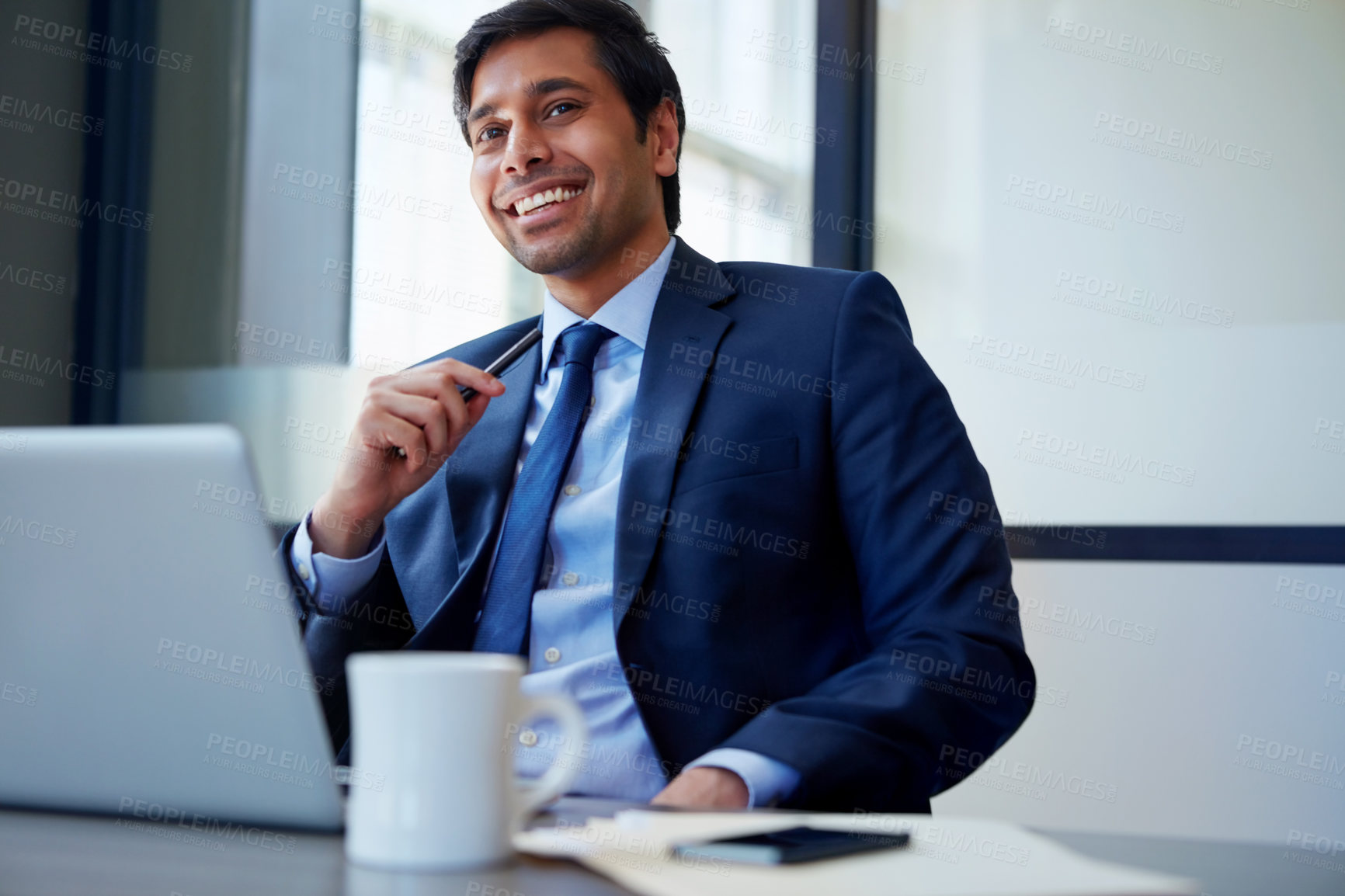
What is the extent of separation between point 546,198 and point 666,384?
402 millimetres

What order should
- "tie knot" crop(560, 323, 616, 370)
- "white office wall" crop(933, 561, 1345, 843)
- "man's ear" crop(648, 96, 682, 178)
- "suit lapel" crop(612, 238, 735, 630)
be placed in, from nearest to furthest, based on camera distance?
"suit lapel" crop(612, 238, 735, 630) → "tie knot" crop(560, 323, 616, 370) → "man's ear" crop(648, 96, 682, 178) → "white office wall" crop(933, 561, 1345, 843)

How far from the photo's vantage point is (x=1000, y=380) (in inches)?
96.9

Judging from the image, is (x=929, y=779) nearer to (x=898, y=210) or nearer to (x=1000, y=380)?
(x=1000, y=380)

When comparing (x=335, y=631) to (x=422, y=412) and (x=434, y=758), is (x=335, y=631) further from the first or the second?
(x=434, y=758)

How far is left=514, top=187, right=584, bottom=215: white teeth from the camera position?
5.56 feet

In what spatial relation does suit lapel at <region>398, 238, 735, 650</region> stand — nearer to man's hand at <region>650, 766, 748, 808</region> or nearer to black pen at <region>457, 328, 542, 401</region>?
black pen at <region>457, 328, 542, 401</region>

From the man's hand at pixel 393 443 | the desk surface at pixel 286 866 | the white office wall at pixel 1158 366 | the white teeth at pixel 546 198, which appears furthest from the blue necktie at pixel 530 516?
the white office wall at pixel 1158 366

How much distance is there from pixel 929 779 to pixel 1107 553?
52.3 inches

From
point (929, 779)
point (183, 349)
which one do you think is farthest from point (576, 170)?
point (183, 349)

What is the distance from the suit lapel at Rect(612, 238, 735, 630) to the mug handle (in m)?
0.67

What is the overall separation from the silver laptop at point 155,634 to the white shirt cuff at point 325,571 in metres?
0.62

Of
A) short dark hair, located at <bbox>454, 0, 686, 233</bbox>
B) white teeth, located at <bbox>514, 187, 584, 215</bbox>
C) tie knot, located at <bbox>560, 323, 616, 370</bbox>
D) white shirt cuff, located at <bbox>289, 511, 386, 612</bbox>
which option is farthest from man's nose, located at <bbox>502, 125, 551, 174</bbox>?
white shirt cuff, located at <bbox>289, 511, 386, 612</bbox>

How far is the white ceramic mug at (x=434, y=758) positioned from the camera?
61 centimetres

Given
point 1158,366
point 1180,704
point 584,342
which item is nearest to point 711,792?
point 584,342
